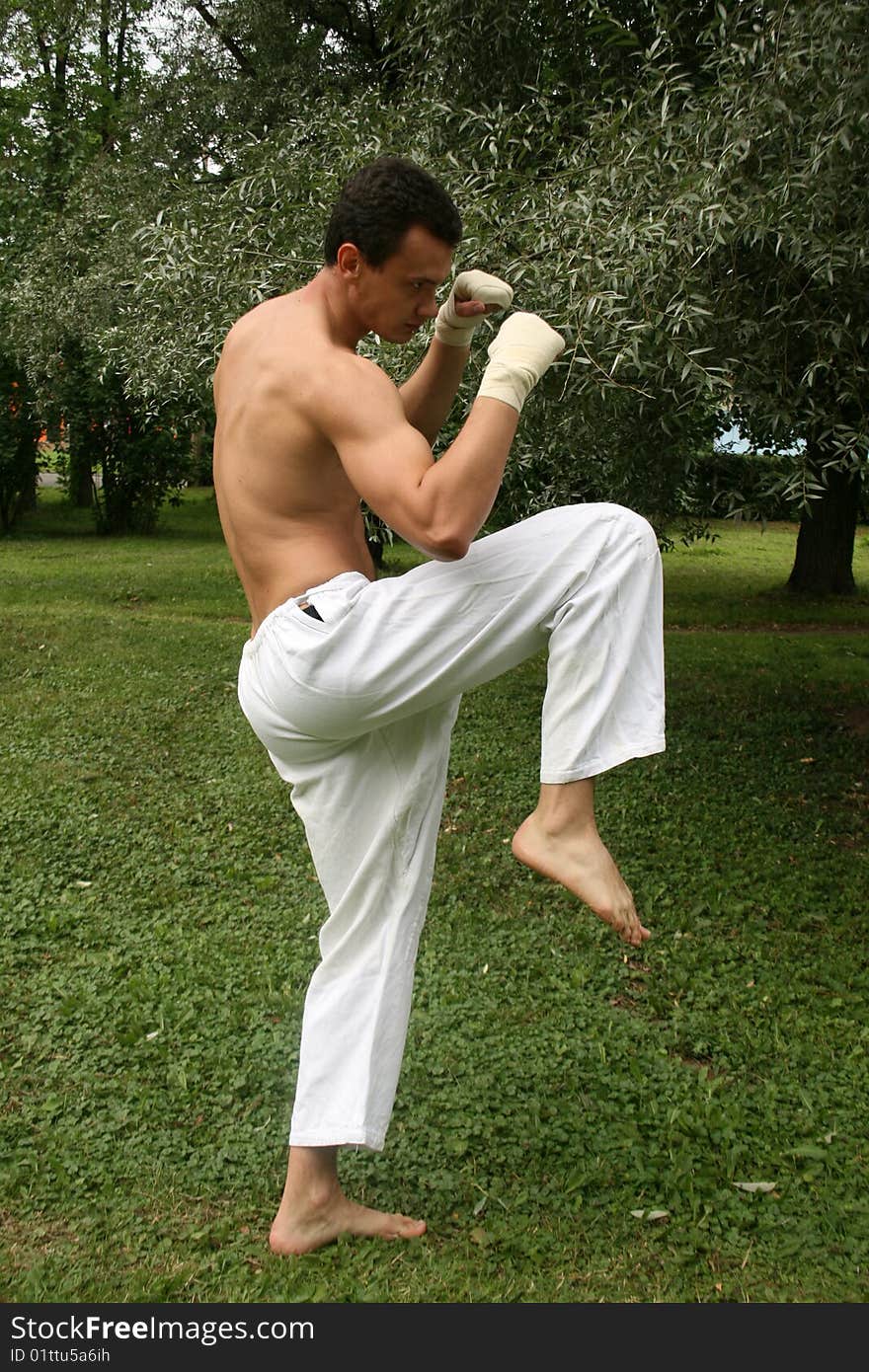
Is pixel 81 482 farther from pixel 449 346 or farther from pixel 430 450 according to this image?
pixel 430 450

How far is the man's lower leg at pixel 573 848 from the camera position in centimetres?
267

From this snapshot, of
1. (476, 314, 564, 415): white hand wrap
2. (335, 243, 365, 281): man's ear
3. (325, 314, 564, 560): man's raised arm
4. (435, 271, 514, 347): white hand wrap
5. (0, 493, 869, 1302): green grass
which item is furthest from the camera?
(0, 493, 869, 1302): green grass

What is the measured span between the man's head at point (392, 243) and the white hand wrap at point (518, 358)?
236 mm

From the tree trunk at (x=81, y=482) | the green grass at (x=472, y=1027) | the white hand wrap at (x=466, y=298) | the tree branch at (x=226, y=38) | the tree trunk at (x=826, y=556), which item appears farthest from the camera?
the tree trunk at (x=81, y=482)

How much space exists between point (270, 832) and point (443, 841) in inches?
35.5

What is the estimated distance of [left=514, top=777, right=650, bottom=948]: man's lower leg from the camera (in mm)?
2672

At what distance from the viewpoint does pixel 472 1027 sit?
444 cm

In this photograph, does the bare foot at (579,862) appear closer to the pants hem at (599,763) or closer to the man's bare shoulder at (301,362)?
the pants hem at (599,763)

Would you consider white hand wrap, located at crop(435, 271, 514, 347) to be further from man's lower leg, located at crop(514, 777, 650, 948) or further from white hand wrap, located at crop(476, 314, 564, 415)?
man's lower leg, located at crop(514, 777, 650, 948)

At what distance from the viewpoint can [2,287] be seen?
1584cm

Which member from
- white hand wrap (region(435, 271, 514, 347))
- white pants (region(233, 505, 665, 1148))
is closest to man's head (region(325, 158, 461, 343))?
white hand wrap (region(435, 271, 514, 347))

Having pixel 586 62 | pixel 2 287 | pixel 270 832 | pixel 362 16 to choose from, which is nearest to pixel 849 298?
pixel 586 62

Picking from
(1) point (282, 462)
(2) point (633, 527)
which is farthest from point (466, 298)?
(2) point (633, 527)

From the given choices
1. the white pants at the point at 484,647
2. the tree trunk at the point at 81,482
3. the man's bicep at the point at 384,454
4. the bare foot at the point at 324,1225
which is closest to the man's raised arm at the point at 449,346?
the man's bicep at the point at 384,454
